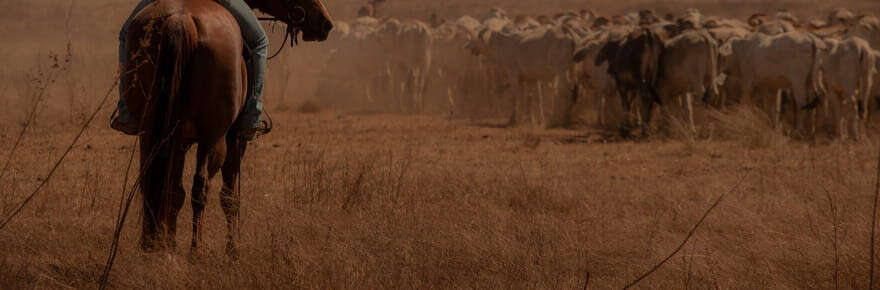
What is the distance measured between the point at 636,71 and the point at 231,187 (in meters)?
10.5

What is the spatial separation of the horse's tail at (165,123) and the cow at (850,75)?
12.1m

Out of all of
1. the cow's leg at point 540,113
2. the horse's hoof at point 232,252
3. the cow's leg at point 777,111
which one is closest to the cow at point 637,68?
the cow's leg at point 777,111

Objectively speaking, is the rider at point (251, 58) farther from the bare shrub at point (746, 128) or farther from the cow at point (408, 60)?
the cow at point (408, 60)

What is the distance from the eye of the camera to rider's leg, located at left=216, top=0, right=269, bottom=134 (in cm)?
543

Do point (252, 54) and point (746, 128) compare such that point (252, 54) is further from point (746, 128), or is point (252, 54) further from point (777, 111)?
point (777, 111)

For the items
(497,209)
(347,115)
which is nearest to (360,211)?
(497,209)

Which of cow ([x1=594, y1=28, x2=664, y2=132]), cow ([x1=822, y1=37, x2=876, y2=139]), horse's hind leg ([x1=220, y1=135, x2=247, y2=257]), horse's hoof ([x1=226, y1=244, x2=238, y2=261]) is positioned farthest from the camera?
cow ([x1=594, y1=28, x2=664, y2=132])

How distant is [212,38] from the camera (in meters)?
4.97

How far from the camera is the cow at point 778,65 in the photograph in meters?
14.9

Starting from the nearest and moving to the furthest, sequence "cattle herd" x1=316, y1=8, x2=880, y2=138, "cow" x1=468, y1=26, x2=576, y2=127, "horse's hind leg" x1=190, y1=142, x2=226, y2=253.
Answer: "horse's hind leg" x1=190, y1=142, x2=226, y2=253 < "cattle herd" x1=316, y1=8, x2=880, y2=138 < "cow" x1=468, y1=26, x2=576, y2=127

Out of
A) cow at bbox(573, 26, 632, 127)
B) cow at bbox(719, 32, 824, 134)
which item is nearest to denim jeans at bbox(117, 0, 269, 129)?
cow at bbox(719, 32, 824, 134)

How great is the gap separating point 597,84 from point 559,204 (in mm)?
9727

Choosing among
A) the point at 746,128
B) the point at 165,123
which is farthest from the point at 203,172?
the point at 746,128

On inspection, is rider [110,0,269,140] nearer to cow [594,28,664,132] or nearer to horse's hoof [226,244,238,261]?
horse's hoof [226,244,238,261]
